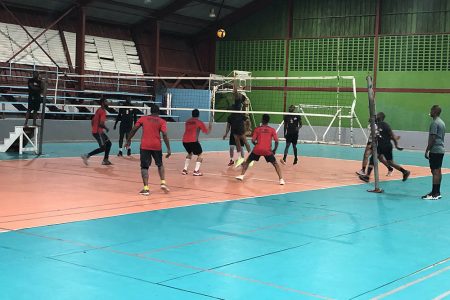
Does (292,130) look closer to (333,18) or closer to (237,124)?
(237,124)

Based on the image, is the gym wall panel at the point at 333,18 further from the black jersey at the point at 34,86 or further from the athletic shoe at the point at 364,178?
the athletic shoe at the point at 364,178

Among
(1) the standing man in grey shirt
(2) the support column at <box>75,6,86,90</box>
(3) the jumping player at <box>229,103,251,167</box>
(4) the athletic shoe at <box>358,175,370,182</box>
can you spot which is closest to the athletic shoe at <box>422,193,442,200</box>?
(1) the standing man in grey shirt

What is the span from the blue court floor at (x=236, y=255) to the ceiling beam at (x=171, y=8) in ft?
83.2

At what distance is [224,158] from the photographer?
22.0 meters

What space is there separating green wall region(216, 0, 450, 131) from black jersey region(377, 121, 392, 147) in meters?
18.8

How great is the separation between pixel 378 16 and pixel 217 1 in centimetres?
926

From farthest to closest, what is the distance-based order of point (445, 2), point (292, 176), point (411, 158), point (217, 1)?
point (217, 1), point (445, 2), point (411, 158), point (292, 176)

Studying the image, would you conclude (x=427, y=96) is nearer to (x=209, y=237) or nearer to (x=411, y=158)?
(x=411, y=158)

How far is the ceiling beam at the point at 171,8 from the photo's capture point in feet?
113

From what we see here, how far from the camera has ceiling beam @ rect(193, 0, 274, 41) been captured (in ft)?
125

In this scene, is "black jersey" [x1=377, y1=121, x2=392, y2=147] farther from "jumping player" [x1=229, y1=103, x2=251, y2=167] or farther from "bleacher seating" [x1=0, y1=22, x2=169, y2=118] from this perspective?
"bleacher seating" [x1=0, y1=22, x2=169, y2=118]

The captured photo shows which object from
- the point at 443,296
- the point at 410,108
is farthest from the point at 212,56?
the point at 443,296

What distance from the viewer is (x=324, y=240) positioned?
8.18 metres

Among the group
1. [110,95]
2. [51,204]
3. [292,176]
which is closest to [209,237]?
[51,204]
